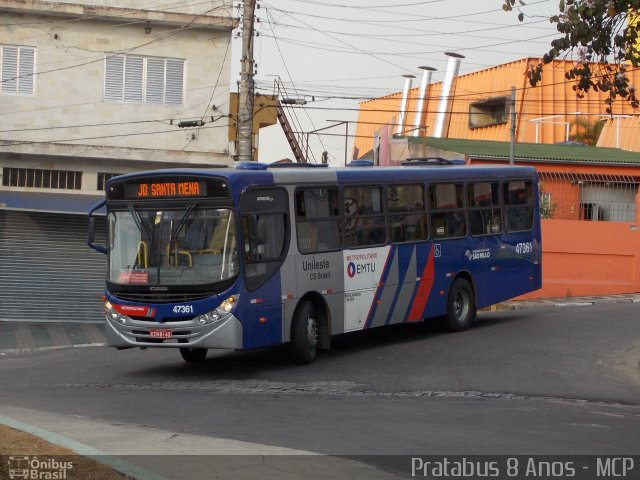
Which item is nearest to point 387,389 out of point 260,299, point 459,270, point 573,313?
point 260,299

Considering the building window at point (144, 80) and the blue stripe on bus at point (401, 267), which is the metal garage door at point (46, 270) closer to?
the building window at point (144, 80)

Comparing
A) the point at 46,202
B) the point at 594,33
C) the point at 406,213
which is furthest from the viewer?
the point at 46,202

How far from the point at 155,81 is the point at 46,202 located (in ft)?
16.6

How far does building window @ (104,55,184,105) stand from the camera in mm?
31266

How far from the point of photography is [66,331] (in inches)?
1077

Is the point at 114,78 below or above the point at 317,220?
above

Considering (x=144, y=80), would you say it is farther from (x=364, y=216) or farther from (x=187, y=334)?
(x=187, y=334)

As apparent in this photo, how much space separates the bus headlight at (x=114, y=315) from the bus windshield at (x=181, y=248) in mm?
448

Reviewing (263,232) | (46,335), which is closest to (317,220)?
(263,232)

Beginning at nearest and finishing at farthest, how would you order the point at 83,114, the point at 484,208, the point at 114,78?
1. the point at 484,208
2. the point at 83,114
3. the point at 114,78

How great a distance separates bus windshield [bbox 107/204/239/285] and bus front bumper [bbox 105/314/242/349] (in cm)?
60

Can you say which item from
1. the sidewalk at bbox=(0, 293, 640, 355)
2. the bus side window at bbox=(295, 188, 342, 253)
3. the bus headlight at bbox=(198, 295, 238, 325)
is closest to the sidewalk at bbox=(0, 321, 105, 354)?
the sidewalk at bbox=(0, 293, 640, 355)

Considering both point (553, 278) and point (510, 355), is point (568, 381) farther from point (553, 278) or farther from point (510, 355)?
point (553, 278)

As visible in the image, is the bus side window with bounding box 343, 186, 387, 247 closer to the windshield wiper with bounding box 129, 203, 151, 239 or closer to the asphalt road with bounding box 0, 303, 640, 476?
the asphalt road with bounding box 0, 303, 640, 476
